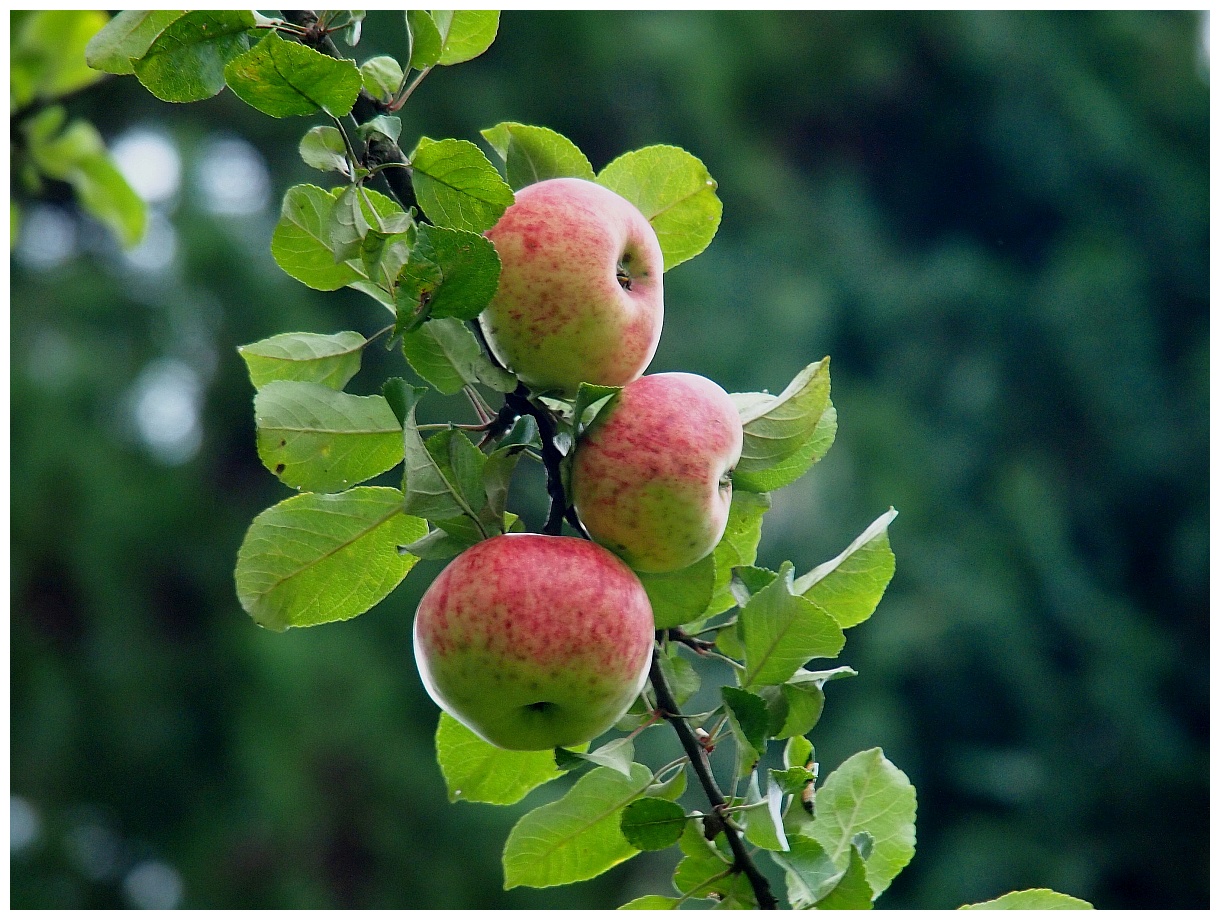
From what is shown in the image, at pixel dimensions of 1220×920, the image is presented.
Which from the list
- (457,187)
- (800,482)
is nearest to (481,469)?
(457,187)

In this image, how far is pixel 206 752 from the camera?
392 cm

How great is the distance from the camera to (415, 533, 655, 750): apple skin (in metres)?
0.47

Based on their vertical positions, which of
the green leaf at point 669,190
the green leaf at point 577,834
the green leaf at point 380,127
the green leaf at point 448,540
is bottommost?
the green leaf at point 577,834

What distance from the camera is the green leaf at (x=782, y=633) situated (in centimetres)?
51

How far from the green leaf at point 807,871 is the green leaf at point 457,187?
0.29 m

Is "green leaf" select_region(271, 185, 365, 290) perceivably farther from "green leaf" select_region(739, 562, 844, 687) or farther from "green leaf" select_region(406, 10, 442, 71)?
"green leaf" select_region(739, 562, 844, 687)

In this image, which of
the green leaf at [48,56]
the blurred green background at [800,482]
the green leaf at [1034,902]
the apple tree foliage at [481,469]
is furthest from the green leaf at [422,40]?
the blurred green background at [800,482]

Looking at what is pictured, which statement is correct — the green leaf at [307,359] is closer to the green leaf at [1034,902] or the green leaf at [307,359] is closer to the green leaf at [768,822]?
the green leaf at [768,822]

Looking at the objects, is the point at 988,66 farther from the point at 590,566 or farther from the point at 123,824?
the point at 590,566

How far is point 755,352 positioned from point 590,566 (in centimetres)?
408

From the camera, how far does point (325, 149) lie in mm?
482

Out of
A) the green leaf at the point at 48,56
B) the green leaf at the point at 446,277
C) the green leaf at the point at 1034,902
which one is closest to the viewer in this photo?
the green leaf at the point at 446,277

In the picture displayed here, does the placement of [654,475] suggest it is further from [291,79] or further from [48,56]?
[48,56]

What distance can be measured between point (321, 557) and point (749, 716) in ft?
0.66
